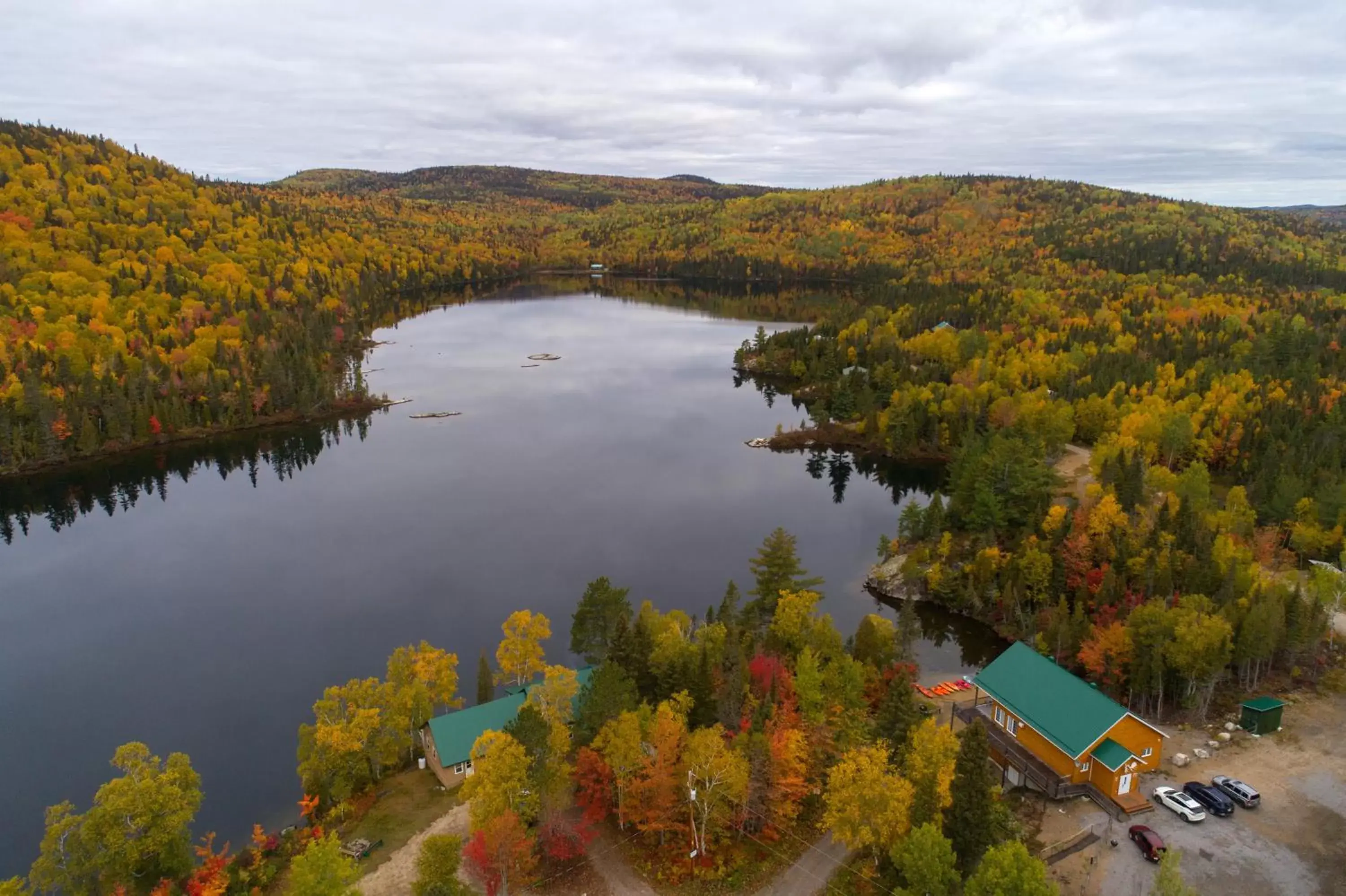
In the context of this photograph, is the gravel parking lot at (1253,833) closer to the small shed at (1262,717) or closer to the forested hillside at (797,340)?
the small shed at (1262,717)

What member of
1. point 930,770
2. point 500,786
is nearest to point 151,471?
point 500,786

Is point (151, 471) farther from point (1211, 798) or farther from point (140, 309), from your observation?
point (1211, 798)

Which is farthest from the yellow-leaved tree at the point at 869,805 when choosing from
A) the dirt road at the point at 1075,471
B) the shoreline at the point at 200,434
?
the shoreline at the point at 200,434

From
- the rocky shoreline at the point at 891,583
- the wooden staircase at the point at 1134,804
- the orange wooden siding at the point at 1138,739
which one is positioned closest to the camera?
the wooden staircase at the point at 1134,804

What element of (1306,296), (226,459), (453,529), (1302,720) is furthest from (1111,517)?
(1306,296)

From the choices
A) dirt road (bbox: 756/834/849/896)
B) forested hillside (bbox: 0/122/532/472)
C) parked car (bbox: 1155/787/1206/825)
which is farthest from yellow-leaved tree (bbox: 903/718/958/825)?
forested hillside (bbox: 0/122/532/472)

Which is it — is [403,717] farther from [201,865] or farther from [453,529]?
[453,529]
